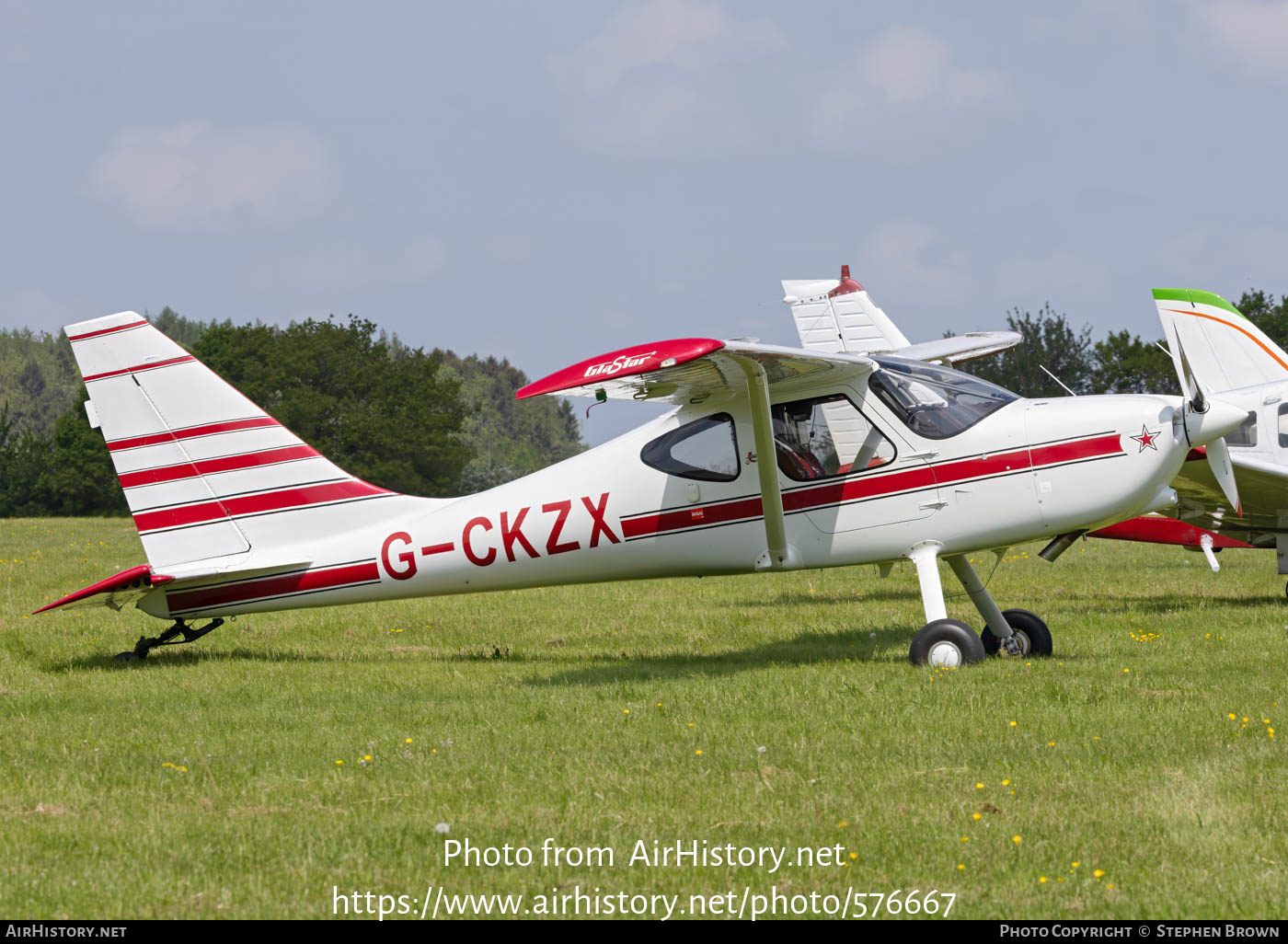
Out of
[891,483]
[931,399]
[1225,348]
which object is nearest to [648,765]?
[891,483]

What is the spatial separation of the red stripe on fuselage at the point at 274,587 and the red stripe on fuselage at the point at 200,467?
104cm

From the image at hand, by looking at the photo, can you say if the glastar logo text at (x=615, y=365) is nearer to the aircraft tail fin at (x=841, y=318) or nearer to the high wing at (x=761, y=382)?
the high wing at (x=761, y=382)

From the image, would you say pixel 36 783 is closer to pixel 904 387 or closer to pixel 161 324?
A: pixel 904 387

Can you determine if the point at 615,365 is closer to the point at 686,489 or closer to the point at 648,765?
the point at 686,489

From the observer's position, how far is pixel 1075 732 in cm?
745

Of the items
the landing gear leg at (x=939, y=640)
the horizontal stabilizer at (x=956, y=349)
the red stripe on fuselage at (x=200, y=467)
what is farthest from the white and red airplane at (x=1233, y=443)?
the red stripe on fuselage at (x=200, y=467)

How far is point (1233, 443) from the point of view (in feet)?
53.0

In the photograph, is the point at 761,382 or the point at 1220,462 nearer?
the point at 761,382

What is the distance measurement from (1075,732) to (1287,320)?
230 ft

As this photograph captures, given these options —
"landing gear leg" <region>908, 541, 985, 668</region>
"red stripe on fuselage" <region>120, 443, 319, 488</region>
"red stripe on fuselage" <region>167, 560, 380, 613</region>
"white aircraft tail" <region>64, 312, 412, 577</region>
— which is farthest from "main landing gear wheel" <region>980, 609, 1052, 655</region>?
"red stripe on fuselage" <region>120, 443, 319, 488</region>

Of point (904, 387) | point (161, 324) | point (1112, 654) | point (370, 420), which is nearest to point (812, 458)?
point (904, 387)

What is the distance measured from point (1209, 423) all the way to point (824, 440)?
2.99m

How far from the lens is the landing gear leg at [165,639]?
11.4m

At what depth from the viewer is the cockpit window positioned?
10.4 metres
